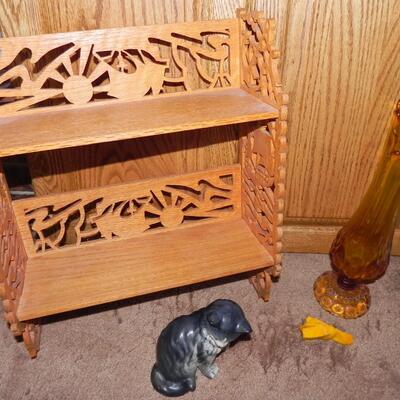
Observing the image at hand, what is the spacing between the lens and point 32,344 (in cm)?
106

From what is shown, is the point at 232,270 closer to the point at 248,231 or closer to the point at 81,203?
the point at 248,231

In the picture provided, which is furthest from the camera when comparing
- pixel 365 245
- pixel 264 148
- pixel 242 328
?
pixel 365 245

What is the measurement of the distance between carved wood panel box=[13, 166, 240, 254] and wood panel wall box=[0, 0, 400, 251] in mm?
127

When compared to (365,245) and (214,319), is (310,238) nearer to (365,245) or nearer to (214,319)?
(365,245)

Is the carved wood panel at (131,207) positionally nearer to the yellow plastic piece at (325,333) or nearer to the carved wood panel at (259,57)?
the carved wood panel at (259,57)

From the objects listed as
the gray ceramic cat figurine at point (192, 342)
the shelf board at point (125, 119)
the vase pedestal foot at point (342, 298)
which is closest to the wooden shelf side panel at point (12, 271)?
the shelf board at point (125, 119)

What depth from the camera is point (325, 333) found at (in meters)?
1.12

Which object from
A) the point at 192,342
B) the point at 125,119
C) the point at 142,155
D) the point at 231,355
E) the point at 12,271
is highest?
the point at 125,119

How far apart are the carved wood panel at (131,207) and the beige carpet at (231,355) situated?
0.24 metres

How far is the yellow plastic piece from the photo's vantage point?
1118mm

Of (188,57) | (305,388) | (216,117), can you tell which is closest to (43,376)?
(305,388)

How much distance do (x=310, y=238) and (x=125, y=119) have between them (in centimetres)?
81

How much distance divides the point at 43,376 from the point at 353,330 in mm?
834

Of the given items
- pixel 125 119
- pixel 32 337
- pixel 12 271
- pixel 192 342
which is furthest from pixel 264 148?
pixel 32 337
